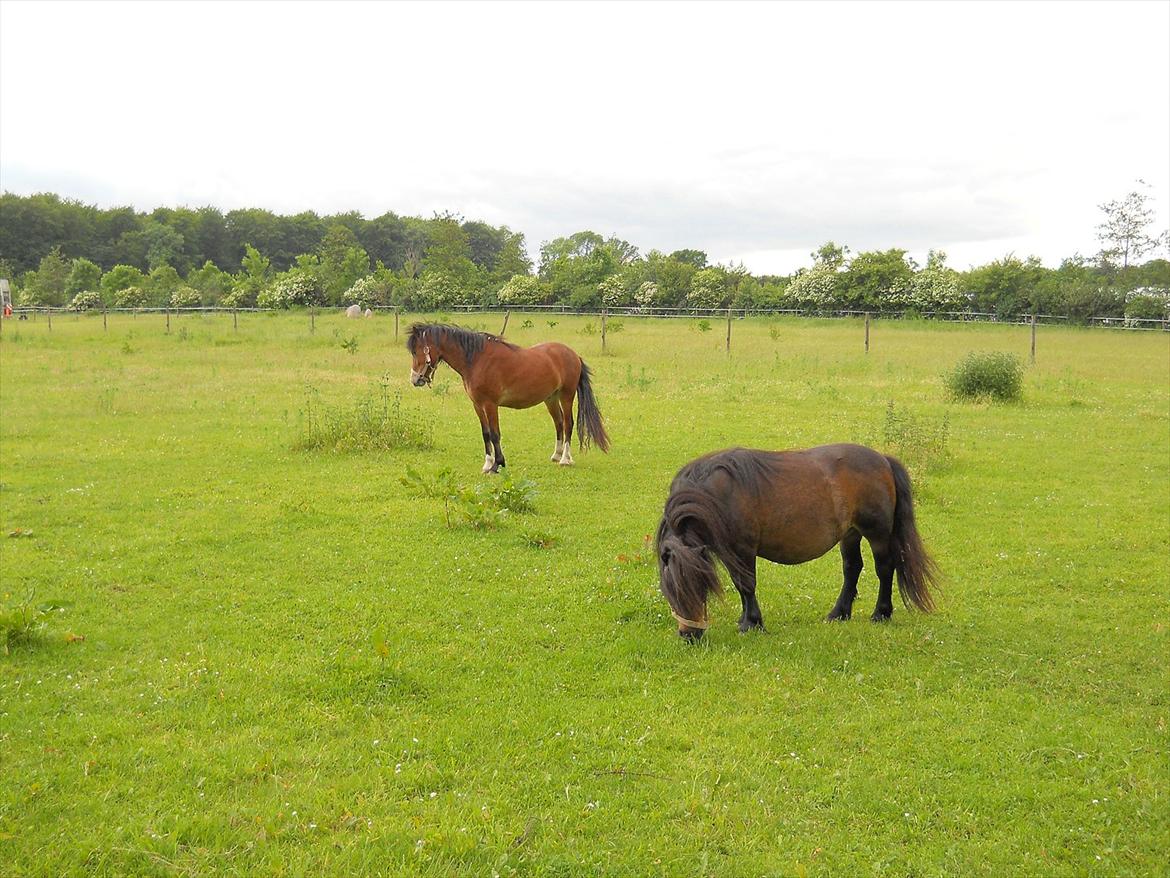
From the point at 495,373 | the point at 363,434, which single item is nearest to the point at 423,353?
the point at 495,373

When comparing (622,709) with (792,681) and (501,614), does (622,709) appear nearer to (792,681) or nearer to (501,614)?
(792,681)

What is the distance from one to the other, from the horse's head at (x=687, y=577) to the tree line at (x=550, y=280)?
132ft

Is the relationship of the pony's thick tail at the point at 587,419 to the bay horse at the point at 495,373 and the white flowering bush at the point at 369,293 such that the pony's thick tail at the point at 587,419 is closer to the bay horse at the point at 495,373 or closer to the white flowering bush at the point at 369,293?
the bay horse at the point at 495,373

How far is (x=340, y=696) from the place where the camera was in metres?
4.87

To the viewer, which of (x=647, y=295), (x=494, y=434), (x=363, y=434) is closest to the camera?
(x=494, y=434)

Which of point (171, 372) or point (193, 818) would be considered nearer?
point (193, 818)

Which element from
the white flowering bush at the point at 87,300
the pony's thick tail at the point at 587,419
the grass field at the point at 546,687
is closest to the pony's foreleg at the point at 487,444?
the grass field at the point at 546,687

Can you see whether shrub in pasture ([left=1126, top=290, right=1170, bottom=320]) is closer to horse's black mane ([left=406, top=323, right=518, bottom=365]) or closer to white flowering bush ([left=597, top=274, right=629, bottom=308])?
white flowering bush ([left=597, top=274, right=629, bottom=308])

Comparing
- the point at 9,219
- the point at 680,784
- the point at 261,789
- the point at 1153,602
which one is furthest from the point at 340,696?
the point at 9,219

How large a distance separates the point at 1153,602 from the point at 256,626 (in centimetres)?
702

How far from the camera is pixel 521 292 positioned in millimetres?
51281

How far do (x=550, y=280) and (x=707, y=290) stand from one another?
15621 mm

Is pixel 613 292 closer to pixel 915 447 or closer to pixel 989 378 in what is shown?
pixel 989 378

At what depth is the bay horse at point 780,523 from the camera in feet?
17.7
